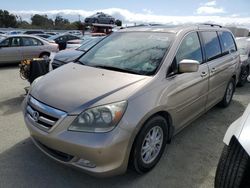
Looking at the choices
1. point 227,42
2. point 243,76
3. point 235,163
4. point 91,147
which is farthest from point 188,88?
point 243,76

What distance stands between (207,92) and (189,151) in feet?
3.52

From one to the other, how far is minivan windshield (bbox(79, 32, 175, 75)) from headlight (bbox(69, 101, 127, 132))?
74 centimetres

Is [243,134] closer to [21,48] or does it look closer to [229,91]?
[229,91]

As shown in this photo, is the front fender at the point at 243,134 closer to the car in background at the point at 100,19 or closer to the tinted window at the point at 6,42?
the tinted window at the point at 6,42

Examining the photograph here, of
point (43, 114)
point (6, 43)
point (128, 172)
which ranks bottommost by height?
point (128, 172)

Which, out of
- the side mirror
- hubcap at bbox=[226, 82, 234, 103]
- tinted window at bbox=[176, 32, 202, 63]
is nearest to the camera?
the side mirror

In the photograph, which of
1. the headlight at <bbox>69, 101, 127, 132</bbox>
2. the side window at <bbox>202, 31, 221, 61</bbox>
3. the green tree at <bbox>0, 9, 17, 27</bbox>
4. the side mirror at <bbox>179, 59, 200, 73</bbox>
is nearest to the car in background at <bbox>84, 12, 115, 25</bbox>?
the side window at <bbox>202, 31, 221, 61</bbox>

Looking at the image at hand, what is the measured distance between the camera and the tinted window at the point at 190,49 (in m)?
3.52

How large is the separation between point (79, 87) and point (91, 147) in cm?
77

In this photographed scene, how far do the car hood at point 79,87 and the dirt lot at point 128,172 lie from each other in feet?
2.91

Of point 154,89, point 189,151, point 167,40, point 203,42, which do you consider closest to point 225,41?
point 203,42

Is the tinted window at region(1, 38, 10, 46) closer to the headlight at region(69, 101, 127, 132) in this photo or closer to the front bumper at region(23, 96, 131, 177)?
the front bumper at region(23, 96, 131, 177)

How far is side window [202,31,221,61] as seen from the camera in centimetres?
422

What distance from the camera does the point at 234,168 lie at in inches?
87.4
